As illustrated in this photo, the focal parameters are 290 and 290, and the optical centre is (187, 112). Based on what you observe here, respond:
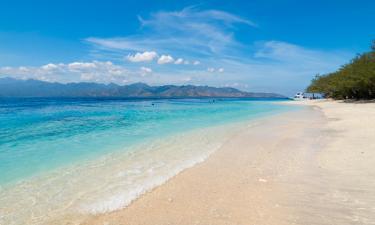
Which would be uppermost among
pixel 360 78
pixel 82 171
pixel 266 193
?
pixel 360 78

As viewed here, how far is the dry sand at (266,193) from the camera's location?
469cm

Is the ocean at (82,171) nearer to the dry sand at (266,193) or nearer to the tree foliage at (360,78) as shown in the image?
the dry sand at (266,193)

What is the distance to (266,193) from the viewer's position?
582cm

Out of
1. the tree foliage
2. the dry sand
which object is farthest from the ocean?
the tree foliage

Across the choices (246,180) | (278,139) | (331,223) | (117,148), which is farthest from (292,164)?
(117,148)

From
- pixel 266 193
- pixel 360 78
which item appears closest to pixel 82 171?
pixel 266 193

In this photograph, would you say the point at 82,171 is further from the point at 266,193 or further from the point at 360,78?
the point at 360,78

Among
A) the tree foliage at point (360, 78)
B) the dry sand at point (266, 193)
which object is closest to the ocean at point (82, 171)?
the dry sand at point (266, 193)

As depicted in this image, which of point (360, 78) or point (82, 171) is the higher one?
Result: point (360, 78)

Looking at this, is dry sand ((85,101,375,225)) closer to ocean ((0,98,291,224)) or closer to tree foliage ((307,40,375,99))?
ocean ((0,98,291,224))

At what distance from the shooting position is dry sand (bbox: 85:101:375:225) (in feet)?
15.4

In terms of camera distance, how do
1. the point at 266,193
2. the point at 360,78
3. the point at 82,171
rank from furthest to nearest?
the point at 360,78, the point at 82,171, the point at 266,193

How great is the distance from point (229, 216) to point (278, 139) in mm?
9194

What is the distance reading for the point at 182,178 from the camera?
7.11 metres
